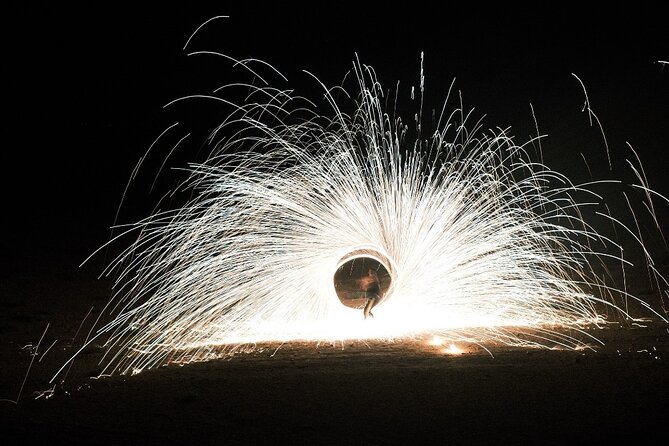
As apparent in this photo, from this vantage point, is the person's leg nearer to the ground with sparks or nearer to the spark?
the ground with sparks

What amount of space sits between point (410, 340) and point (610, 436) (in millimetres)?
2938

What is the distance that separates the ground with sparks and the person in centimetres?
102

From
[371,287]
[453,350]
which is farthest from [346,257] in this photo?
[453,350]

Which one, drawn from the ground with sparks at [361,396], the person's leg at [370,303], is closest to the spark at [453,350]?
the ground with sparks at [361,396]

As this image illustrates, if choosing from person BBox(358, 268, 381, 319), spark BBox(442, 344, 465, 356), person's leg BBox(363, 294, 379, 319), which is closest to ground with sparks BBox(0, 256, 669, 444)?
spark BBox(442, 344, 465, 356)

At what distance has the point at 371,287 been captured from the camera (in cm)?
830

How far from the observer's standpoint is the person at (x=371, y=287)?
8.25 meters

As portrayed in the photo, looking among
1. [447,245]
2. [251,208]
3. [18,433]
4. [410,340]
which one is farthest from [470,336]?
[18,433]

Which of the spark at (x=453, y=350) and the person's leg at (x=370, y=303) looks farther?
the person's leg at (x=370, y=303)

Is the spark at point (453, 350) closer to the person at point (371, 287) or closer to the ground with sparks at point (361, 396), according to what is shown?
the ground with sparks at point (361, 396)

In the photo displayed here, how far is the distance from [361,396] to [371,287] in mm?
2841

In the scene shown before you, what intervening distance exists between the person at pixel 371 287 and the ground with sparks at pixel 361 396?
102cm

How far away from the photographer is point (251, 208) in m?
8.17

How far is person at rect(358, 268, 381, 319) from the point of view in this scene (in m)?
8.25
